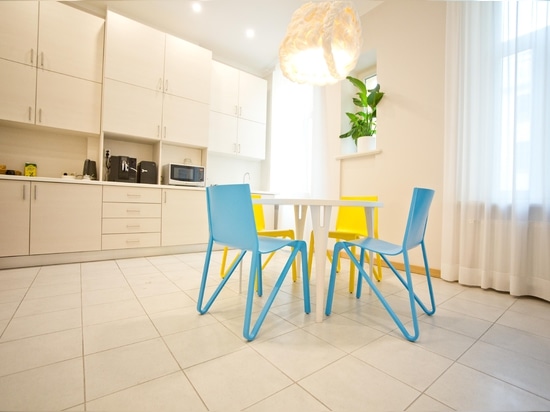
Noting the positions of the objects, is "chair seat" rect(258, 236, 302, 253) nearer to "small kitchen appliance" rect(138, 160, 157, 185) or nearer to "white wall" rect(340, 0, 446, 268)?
"white wall" rect(340, 0, 446, 268)

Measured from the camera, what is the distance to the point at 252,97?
14.0 ft

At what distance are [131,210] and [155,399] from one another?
2601mm

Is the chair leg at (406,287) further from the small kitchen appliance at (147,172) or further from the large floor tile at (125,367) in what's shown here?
the small kitchen appliance at (147,172)

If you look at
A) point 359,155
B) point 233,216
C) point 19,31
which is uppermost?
point 19,31

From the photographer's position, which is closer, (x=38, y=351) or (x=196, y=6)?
(x=38, y=351)

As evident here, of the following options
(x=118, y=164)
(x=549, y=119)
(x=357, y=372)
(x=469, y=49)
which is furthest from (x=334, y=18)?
(x=118, y=164)

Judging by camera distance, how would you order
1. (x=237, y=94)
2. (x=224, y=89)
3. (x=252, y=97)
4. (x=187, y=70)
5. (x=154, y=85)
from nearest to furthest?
1. (x=154, y=85)
2. (x=187, y=70)
3. (x=224, y=89)
4. (x=237, y=94)
5. (x=252, y=97)

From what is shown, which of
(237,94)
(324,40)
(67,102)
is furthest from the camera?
(237,94)

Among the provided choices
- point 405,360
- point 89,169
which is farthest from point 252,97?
point 405,360

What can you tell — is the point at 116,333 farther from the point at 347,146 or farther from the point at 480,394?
the point at 347,146

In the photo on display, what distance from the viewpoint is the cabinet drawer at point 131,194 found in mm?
2854

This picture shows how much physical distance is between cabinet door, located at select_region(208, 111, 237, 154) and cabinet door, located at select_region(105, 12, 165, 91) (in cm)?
89

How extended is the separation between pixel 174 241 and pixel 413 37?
3680 millimetres

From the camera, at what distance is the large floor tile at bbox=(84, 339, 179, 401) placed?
35.5 inches
